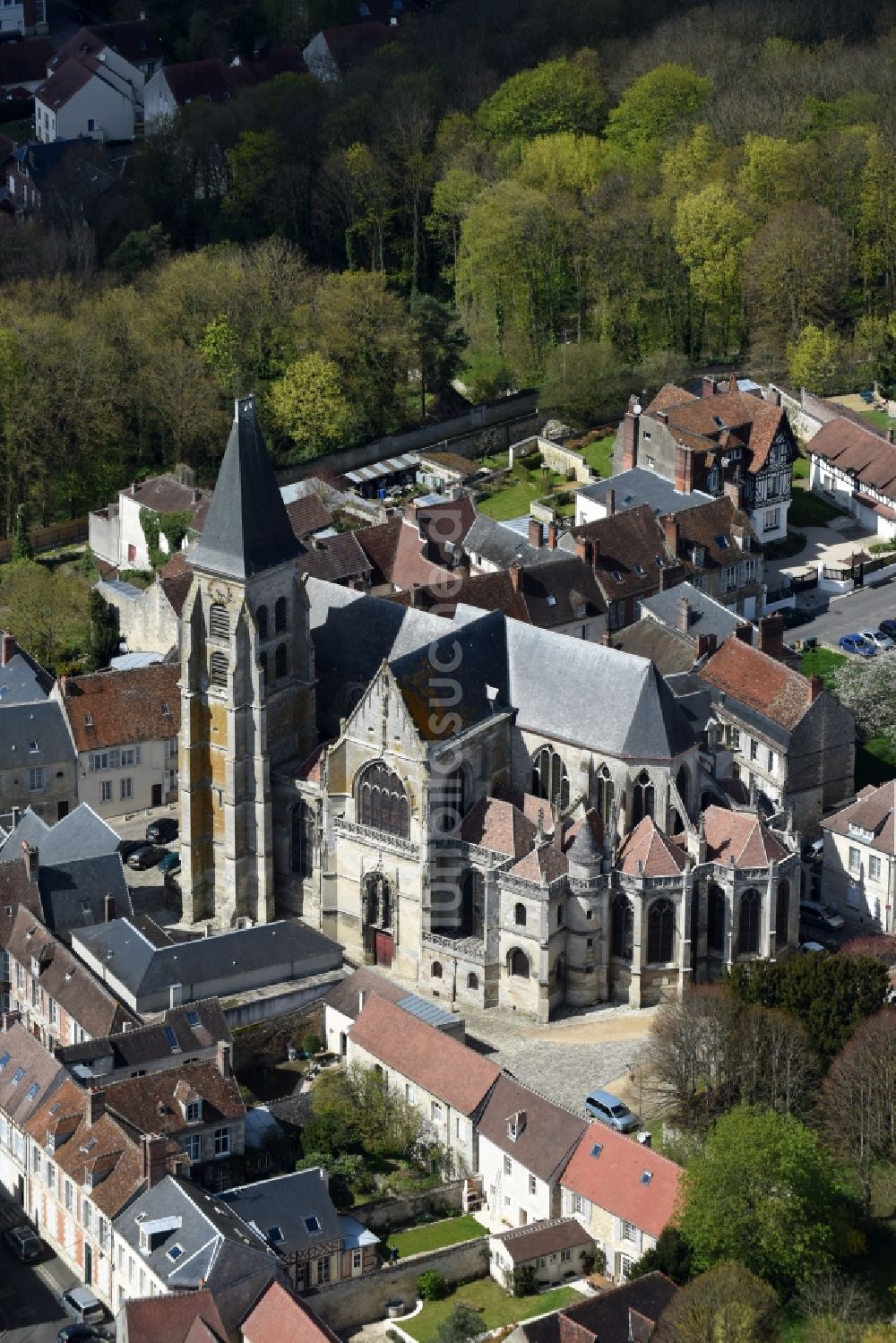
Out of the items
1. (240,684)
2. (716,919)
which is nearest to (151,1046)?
(240,684)

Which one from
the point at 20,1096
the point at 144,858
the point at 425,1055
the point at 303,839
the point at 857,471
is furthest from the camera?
the point at 857,471

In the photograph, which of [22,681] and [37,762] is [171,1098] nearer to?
[37,762]

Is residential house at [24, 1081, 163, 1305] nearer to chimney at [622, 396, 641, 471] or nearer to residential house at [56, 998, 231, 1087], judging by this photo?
residential house at [56, 998, 231, 1087]

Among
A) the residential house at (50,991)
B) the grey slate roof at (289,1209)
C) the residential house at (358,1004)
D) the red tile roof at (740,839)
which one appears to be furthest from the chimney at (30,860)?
the red tile roof at (740,839)

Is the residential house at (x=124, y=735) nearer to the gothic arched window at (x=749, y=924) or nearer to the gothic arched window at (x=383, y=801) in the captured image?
the gothic arched window at (x=383, y=801)

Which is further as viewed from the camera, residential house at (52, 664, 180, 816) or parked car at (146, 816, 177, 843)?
residential house at (52, 664, 180, 816)

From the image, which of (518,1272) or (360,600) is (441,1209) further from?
(360,600)

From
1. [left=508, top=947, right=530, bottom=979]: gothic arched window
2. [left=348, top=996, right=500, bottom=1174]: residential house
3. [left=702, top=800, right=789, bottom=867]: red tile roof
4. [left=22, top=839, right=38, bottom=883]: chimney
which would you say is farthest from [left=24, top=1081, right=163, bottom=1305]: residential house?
[left=702, top=800, right=789, bottom=867]: red tile roof
